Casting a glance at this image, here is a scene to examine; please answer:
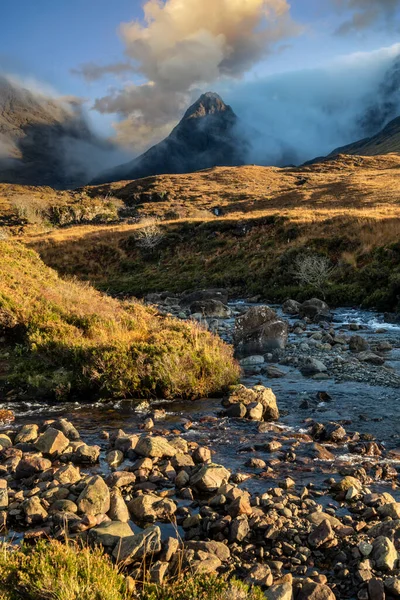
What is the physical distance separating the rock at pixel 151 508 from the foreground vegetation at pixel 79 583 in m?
1.87

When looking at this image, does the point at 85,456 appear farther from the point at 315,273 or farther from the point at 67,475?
the point at 315,273

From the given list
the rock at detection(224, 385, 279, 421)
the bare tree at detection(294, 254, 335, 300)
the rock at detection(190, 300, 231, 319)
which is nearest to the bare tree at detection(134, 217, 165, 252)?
the bare tree at detection(294, 254, 335, 300)

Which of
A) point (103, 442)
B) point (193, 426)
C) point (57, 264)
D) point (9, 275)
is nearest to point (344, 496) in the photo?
point (193, 426)

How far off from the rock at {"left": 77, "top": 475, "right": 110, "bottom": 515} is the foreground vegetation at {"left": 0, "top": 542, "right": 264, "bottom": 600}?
170cm

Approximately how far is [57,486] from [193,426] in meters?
4.32

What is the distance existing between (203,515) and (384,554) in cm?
263

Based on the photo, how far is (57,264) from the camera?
63.1 meters

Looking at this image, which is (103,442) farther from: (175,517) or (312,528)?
(312,528)

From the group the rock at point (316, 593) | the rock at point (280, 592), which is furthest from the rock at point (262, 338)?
the rock at point (280, 592)

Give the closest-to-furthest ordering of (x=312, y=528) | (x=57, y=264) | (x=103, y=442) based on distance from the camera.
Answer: (x=312, y=528)
(x=103, y=442)
(x=57, y=264)

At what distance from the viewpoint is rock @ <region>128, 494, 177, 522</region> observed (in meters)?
7.03

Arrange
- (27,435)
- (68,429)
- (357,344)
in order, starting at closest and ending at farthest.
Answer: (27,435)
(68,429)
(357,344)

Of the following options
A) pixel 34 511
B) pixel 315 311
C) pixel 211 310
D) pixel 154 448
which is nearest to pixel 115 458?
pixel 154 448

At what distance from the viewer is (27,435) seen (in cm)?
1007
